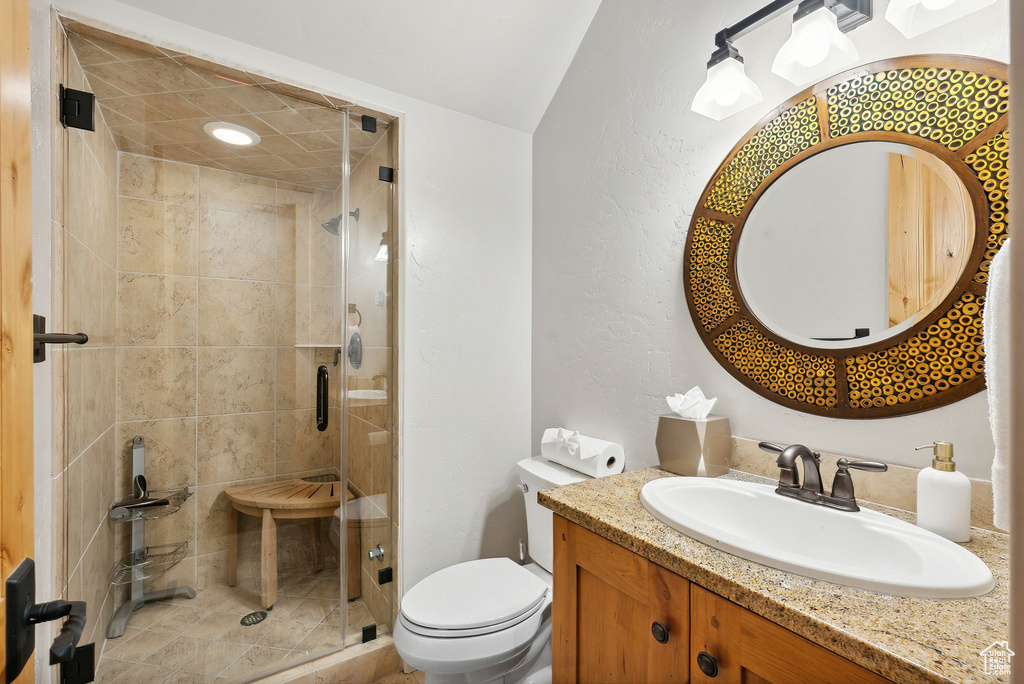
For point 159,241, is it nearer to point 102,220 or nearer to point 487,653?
point 102,220

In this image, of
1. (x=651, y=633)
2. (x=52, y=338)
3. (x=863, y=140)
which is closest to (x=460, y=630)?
(x=651, y=633)

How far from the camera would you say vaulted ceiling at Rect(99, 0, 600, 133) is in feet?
4.87

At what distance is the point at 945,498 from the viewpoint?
2.76 ft

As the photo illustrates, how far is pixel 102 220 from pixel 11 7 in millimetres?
1080

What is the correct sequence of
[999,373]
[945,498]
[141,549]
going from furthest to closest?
[141,549]
[945,498]
[999,373]

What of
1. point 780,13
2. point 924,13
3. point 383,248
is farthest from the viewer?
point 383,248

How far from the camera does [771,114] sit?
123 cm

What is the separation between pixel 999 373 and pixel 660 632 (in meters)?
0.63

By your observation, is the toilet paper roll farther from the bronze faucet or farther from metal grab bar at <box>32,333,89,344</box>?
metal grab bar at <box>32,333,89,344</box>

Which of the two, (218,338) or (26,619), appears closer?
(26,619)

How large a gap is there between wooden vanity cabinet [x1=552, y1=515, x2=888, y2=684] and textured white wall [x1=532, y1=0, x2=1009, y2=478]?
0.58 m

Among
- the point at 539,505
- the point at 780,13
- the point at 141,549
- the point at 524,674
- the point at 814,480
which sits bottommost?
the point at 524,674

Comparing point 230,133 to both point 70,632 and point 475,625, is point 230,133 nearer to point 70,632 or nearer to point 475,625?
point 70,632

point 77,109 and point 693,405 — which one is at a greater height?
point 77,109
